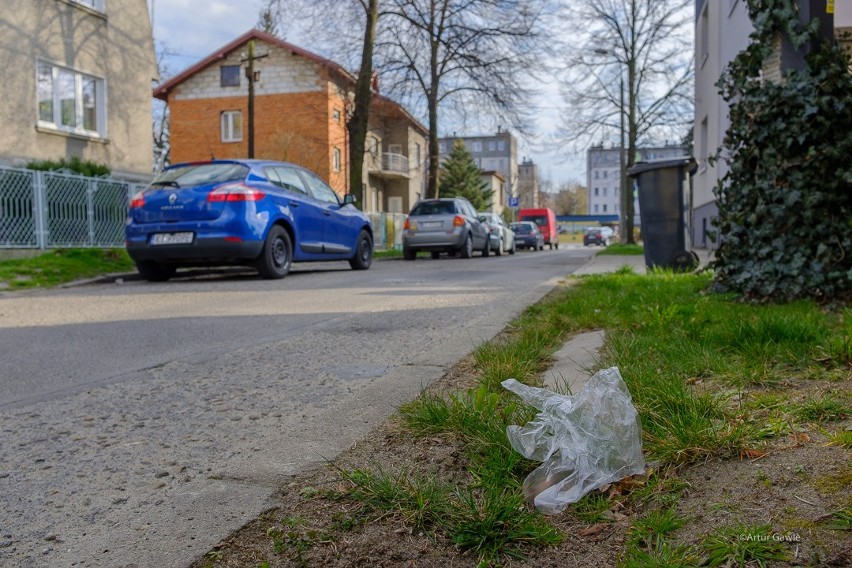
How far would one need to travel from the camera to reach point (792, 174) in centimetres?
547

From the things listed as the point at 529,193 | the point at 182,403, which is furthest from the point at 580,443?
the point at 529,193

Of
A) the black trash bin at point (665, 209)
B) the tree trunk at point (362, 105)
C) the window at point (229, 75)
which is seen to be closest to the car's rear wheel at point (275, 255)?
the black trash bin at point (665, 209)

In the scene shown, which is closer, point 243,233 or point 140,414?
point 140,414

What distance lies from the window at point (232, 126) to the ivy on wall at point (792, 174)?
1432 inches

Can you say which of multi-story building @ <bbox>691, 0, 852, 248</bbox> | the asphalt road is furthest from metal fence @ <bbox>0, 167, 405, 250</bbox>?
multi-story building @ <bbox>691, 0, 852, 248</bbox>

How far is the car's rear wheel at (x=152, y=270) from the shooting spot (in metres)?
10.7

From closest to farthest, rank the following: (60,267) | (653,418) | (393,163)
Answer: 1. (653,418)
2. (60,267)
3. (393,163)

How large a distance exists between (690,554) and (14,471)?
2079 millimetres

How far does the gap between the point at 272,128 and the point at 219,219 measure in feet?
102

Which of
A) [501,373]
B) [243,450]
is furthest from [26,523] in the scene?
[501,373]

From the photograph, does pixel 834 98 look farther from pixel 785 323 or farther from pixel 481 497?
pixel 481 497

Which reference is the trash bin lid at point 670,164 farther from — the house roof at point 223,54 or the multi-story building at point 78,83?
the house roof at point 223,54

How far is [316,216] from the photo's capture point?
11641 millimetres

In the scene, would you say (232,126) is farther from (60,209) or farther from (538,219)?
(60,209)
